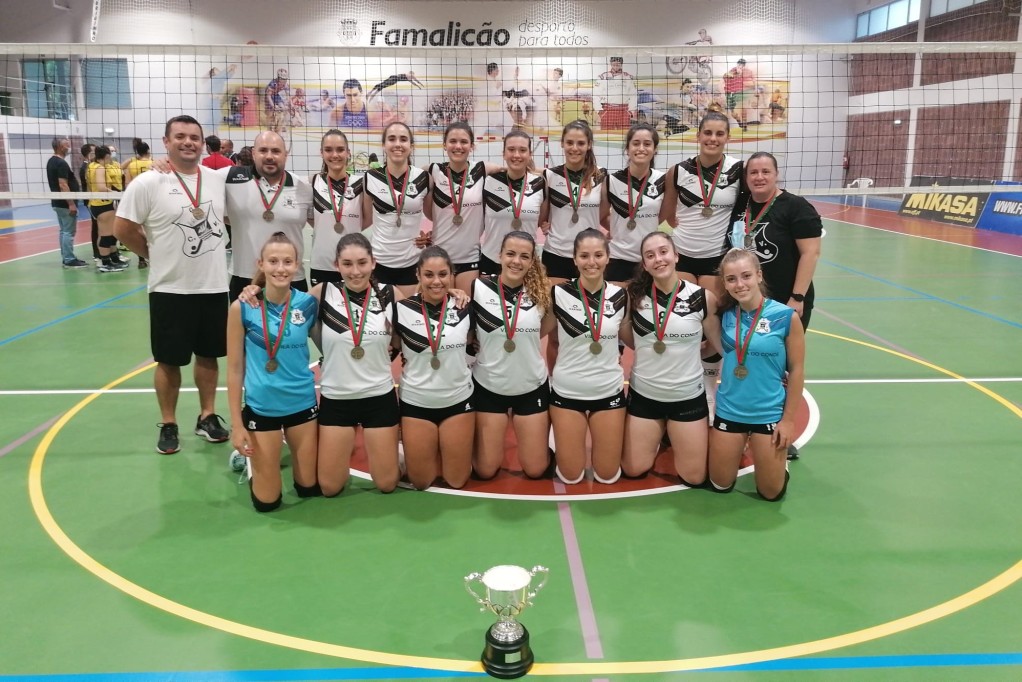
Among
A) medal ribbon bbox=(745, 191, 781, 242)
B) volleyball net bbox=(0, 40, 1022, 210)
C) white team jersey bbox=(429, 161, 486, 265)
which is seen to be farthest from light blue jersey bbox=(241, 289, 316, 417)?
volleyball net bbox=(0, 40, 1022, 210)

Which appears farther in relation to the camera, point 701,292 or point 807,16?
point 807,16

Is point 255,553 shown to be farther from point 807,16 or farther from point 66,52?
point 807,16

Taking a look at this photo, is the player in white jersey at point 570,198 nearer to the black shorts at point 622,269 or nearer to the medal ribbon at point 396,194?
the black shorts at point 622,269

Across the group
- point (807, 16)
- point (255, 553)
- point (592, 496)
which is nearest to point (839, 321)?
point (592, 496)

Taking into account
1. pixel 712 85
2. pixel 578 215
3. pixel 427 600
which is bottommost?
pixel 427 600

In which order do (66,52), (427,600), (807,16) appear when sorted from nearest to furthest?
(427,600) → (66,52) → (807,16)

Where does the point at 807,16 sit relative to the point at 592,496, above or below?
above

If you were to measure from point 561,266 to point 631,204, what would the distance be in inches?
25.7

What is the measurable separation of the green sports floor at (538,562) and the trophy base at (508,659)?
6 centimetres

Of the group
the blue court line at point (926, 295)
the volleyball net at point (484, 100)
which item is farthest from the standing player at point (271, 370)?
the volleyball net at point (484, 100)

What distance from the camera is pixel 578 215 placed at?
17.3 ft

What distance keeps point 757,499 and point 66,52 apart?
20.5 feet

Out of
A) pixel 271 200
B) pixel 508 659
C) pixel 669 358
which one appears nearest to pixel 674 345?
pixel 669 358

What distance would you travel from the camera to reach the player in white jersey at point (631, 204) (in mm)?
5074
